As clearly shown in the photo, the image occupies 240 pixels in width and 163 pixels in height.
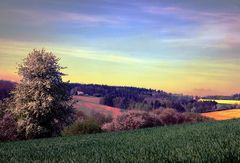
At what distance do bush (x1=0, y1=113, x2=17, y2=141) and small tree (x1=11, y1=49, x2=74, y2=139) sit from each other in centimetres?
118

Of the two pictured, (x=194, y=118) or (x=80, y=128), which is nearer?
(x=80, y=128)

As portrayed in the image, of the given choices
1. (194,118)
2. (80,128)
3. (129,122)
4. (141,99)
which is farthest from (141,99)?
(80,128)

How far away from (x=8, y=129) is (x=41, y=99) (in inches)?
269

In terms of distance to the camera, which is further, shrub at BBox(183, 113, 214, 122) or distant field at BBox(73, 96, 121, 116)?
distant field at BBox(73, 96, 121, 116)

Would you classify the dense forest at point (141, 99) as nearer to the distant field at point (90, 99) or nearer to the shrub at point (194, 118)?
the distant field at point (90, 99)

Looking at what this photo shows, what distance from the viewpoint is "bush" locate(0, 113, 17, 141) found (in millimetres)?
62625

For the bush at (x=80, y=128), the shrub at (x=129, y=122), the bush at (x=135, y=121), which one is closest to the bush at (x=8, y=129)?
the bush at (x=80, y=128)

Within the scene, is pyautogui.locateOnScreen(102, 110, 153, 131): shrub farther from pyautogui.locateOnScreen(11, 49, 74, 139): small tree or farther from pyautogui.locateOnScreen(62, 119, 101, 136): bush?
pyautogui.locateOnScreen(11, 49, 74, 139): small tree

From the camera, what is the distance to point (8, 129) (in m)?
62.9

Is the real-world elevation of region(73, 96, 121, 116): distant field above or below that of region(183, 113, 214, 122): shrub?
above

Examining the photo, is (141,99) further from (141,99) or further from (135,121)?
(135,121)

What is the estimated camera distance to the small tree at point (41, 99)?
60.5m

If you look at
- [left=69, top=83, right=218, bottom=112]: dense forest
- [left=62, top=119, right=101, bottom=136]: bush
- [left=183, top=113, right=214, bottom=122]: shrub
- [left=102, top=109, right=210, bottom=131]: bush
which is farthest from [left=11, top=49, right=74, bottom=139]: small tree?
[left=69, top=83, right=218, bottom=112]: dense forest

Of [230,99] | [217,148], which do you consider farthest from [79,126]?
[230,99]
